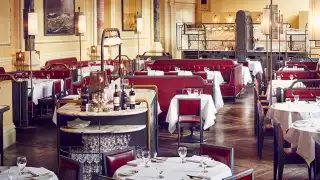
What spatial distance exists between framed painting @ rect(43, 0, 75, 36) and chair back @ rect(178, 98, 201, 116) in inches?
272

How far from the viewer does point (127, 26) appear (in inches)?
819

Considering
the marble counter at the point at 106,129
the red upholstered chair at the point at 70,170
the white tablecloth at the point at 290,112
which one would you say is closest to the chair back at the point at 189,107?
the white tablecloth at the point at 290,112

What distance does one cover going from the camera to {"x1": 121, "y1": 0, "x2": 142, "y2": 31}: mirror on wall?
20516 millimetres

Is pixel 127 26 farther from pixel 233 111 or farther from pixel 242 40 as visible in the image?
pixel 233 111

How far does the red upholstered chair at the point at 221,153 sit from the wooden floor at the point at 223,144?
1.90 meters

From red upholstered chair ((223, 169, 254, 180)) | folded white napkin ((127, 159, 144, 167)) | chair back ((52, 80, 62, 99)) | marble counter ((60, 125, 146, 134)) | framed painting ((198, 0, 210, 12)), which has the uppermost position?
framed painting ((198, 0, 210, 12))

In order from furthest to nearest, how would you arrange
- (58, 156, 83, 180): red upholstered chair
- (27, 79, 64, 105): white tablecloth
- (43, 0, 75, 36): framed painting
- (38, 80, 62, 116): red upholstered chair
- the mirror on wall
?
the mirror on wall, (43, 0, 75, 36): framed painting, (38, 80, 62, 116): red upholstered chair, (27, 79, 64, 105): white tablecloth, (58, 156, 83, 180): red upholstered chair

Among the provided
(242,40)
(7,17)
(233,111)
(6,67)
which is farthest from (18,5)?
(242,40)

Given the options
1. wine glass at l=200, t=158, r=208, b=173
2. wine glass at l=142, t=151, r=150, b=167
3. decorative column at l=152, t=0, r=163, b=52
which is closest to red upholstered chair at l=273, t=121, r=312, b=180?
wine glass at l=200, t=158, r=208, b=173

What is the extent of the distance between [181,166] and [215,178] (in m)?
0.41

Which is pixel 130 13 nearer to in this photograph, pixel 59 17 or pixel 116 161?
pixel 59 17

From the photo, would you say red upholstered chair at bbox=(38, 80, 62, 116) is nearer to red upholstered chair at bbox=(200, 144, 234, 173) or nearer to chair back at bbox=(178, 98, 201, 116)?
chair back at bbox=(178, 98, 201, 116)

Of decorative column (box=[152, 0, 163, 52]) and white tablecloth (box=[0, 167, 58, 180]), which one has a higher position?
decorative column (box=[152, 0, 163, 52])

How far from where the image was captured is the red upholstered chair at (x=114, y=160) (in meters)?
4.98
